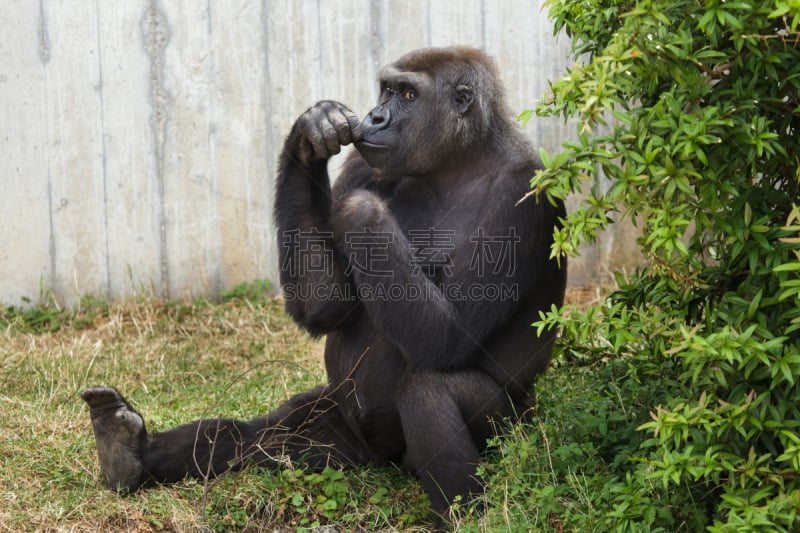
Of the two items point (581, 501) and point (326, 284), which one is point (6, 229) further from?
point (581, 501)

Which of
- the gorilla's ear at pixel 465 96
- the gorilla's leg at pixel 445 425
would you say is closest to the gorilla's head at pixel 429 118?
the gorilla's ear at pixel 465 96

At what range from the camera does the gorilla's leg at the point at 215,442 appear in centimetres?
372

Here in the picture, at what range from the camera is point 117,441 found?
373 centimetres

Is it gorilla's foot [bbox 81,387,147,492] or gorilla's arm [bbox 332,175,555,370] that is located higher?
gorilla's arm [bbox 332,175,555,370]

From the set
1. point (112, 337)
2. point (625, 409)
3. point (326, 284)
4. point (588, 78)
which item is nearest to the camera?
point (588, 78)

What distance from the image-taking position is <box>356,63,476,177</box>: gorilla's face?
3.83 m

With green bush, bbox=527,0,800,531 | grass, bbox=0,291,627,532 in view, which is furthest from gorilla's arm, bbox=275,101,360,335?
green bush, bbox=527,0,800,531

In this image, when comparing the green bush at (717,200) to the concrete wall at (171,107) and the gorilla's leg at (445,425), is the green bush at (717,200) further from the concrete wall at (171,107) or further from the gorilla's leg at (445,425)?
the concrete wall at (171,107)

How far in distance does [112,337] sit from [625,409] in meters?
2.99

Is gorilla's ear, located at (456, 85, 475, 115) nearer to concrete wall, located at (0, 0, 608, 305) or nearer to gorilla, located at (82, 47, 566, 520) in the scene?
gorilla, located at (82, 47, 566, 520)

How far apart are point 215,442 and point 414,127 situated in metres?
1.45

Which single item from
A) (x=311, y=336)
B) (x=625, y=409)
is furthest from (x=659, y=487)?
(x=311, y=336)

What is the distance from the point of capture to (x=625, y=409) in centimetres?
358

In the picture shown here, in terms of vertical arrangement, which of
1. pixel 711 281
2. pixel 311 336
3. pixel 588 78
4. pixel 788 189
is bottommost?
pixel 311 336
